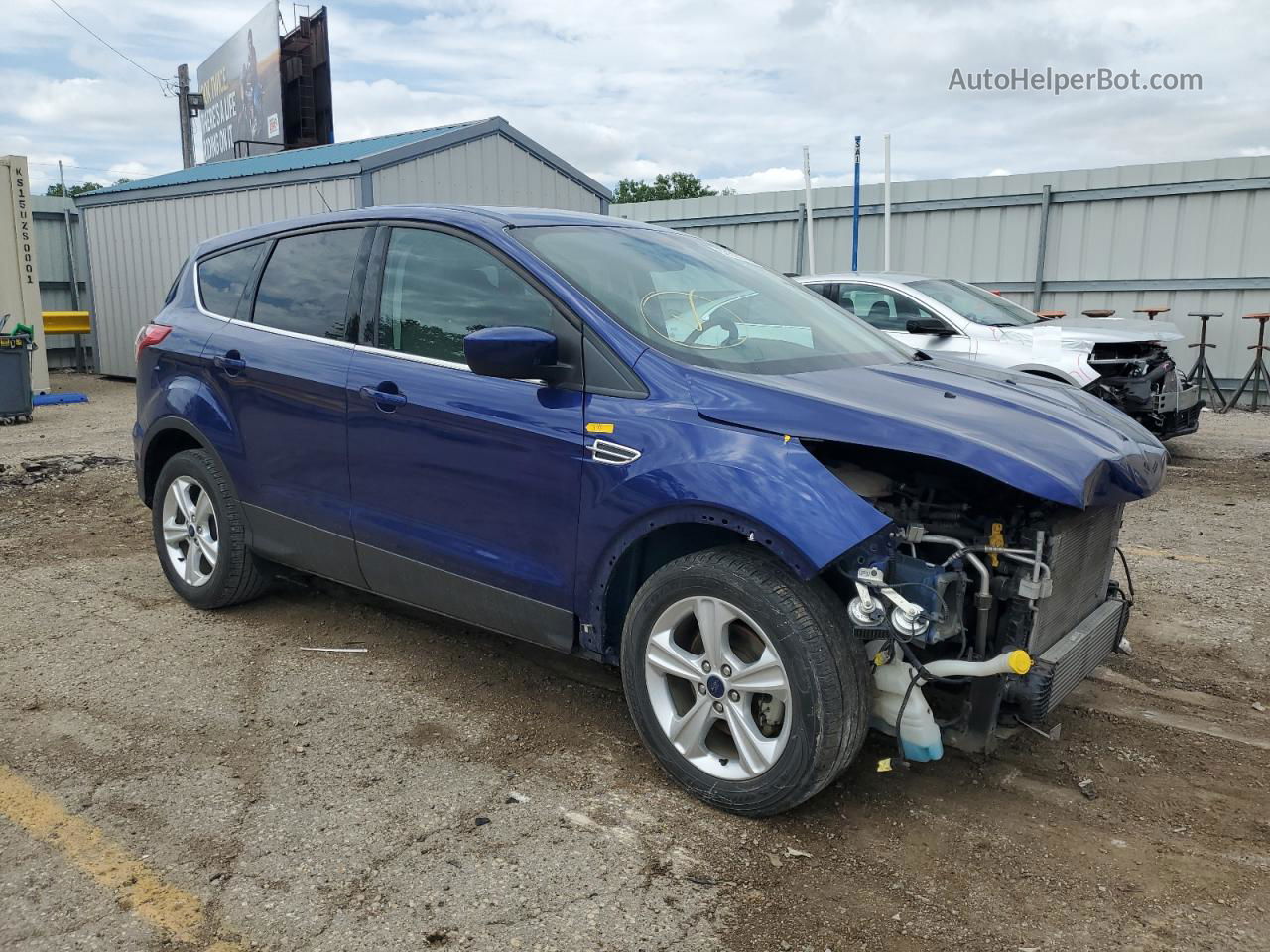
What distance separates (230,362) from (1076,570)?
3.42 m

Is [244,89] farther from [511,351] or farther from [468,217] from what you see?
[511,351]

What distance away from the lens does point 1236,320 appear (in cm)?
1300

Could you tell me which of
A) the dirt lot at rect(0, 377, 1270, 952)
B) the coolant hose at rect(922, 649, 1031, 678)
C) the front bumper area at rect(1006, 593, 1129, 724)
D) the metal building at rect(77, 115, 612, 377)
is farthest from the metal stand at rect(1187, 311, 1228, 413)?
the coolant hose at rect(922, 649, 1031, 678)

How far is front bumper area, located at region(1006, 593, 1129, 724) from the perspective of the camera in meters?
2.80

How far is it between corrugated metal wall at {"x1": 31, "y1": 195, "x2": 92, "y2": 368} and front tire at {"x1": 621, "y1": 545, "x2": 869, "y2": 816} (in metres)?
18.2

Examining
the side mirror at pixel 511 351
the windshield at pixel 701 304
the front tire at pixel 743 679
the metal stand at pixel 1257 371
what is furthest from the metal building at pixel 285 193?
the front tire at pixel 743 679

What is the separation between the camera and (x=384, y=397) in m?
3.65

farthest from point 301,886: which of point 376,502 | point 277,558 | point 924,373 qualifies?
point 924,373

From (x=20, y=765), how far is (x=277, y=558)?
4.27 feet

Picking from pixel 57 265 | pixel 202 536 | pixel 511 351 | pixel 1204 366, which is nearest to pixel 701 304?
pixel 511 351

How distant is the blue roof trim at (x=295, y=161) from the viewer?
12.8m

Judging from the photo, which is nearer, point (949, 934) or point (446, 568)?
point (949, 934)

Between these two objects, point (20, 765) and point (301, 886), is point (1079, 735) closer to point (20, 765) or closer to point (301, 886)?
point (301, 886)

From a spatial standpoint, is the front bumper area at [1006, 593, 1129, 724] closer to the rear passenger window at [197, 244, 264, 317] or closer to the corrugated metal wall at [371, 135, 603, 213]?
the rear passenger window at [197, 244, 264, 317]
